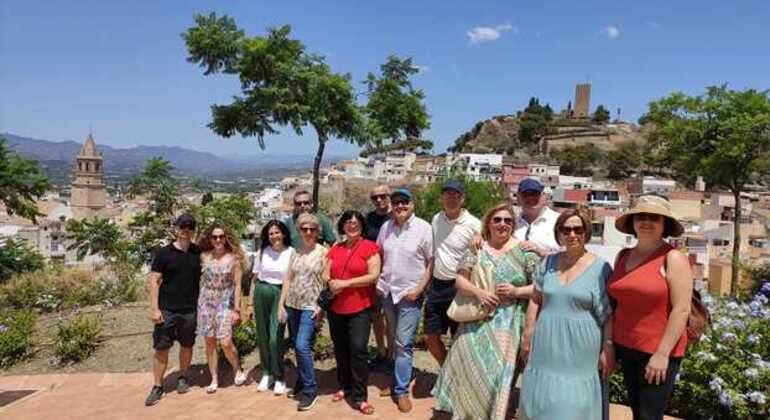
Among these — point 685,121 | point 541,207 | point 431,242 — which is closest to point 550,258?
point 541,207

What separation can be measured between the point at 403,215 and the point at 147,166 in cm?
759

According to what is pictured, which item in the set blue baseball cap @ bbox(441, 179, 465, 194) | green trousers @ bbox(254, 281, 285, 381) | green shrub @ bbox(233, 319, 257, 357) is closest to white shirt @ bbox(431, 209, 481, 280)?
blue baseball cap @ bbox(441, 179, 465, 194)

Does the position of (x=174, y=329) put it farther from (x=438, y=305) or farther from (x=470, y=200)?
(x=470, y=200)

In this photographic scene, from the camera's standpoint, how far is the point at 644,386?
7.63 feet

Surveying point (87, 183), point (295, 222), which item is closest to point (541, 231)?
point (295, 222)

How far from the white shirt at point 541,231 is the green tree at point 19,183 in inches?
497

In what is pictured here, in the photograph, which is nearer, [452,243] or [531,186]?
[531,186]

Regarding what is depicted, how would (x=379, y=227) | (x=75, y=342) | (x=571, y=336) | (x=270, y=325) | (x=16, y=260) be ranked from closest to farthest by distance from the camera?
(x=571, y=336) → (x=270, y=325) → (x=379, y=227) → (x=75, y=342) → (x=16, y=260)

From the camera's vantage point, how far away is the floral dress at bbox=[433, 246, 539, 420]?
2875 mm

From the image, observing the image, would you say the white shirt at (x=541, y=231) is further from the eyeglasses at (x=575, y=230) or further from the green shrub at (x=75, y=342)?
the green shrub at (x=75, y=342)

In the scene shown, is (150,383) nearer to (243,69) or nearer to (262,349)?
(262,349)

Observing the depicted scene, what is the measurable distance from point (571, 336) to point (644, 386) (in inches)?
14.9

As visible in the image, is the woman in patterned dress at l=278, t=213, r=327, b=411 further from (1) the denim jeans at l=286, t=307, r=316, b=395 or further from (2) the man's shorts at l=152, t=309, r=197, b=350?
(2) the man's shorts at l=152, t=309, r=197, b=350

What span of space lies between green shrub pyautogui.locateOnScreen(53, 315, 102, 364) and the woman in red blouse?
3050mm
